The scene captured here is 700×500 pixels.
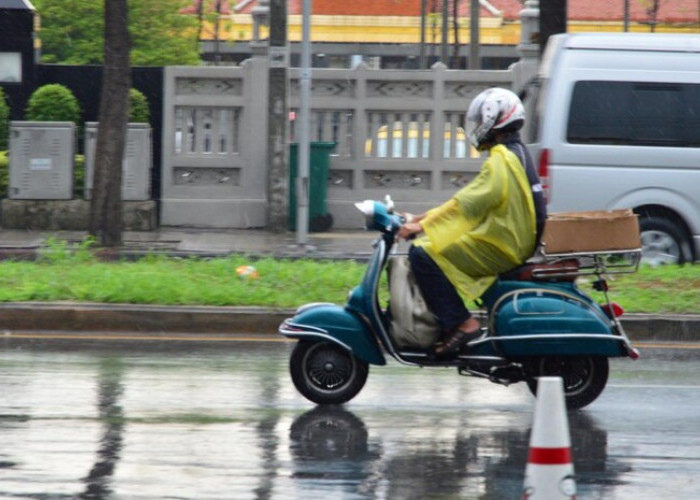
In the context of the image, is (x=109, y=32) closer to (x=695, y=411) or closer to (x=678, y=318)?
(x=678, y=318)

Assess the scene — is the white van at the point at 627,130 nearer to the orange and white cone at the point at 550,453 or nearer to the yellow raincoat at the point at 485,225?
the yellow raincoat at the point at 485,225

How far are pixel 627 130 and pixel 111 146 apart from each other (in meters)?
5.95

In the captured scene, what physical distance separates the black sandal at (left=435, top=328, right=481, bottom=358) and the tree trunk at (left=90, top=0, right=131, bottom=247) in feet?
29.4

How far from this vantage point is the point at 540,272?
7.65m

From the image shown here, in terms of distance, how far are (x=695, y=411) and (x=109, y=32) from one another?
31.9ft

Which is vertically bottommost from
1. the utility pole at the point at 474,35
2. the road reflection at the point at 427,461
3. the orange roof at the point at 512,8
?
the road reflection at the point at 427,461

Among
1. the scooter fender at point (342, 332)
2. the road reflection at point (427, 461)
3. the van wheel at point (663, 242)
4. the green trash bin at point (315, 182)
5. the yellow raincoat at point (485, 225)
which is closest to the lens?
the road reflection at point (427, 461)

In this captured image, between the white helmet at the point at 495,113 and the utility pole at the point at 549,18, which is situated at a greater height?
the utility pole at the point at 549,18

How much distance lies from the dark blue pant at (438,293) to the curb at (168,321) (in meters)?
3.56

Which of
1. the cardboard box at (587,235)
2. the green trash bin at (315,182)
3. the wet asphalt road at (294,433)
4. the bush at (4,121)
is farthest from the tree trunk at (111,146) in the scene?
the cardboard box at (587,235)

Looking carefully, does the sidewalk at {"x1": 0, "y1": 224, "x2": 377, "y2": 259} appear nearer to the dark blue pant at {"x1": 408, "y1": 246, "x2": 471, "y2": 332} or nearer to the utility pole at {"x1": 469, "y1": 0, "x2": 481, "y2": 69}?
the dark blue pant at {"x1": 408, "y1": 246, "x2": 471, "y2": 332}

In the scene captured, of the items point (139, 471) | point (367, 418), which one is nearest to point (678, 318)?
point (367, 418)

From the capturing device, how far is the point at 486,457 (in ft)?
22.0

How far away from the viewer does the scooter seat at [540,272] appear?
7.66 meters
